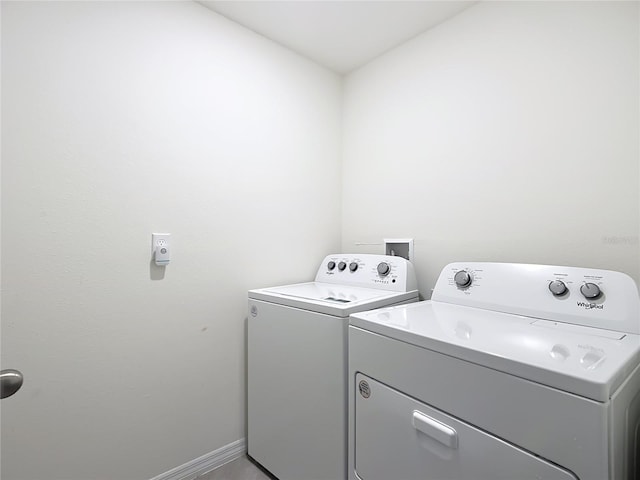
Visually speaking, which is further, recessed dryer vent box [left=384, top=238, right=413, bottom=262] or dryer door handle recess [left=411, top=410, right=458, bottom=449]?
recessed dryer vent box [left=384, top=238, right=413, bottom=262]

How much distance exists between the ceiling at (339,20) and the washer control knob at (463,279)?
4.09ft

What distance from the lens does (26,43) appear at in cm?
99

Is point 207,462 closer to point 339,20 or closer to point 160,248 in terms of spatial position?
point 160,248

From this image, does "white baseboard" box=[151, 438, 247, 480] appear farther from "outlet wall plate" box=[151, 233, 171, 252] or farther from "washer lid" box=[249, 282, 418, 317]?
"outlet wall plate" box=[151, 233, 171, 252]

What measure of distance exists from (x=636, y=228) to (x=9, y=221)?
2074mm

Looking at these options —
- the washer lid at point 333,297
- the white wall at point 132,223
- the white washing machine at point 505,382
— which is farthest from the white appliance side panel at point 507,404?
the white wall at point 132,223

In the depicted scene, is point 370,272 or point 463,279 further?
point 370,272

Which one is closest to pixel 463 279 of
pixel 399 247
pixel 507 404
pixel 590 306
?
pixel 590 306

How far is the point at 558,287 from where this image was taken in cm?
96

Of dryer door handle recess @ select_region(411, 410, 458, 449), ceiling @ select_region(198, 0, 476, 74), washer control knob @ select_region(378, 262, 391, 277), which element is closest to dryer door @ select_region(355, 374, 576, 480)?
dryer door handle recess @ select_region(411, 410, 458, 449)

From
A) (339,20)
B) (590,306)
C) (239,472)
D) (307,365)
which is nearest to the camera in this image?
(590,306)

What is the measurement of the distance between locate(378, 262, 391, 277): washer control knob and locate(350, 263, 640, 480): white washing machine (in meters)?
0.36

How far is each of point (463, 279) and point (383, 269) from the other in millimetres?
391

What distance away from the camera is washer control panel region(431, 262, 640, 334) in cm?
85
